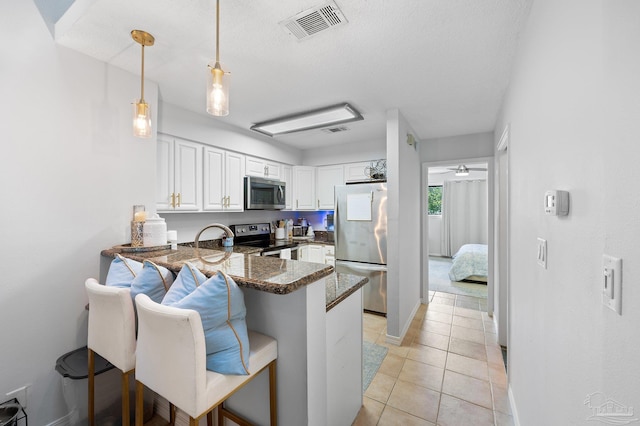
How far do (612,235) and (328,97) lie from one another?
2.38 metres

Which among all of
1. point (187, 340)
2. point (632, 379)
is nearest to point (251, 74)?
point (187, 340)

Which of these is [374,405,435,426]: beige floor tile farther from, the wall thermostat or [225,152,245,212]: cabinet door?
[225,152,245,212]: cabinet door

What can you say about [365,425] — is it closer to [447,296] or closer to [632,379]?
[632,379]

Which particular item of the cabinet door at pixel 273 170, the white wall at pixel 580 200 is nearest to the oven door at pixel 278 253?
the cabinet door at pixel 273 170

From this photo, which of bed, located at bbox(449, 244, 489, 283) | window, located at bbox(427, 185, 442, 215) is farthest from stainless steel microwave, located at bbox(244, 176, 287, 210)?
window, located at bbox(427, 185, 442, 215)

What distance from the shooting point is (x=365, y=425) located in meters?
1.80

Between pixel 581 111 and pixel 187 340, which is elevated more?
pixel 581 111

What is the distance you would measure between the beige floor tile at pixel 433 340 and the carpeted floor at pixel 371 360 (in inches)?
18.3

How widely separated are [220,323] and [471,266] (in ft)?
16.8

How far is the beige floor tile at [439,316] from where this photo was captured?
137 inches

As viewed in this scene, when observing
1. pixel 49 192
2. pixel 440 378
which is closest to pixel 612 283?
pixel 440 378

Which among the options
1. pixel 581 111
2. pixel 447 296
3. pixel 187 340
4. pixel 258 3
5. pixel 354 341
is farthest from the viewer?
pixel 447 296

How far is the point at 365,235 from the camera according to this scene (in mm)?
3482

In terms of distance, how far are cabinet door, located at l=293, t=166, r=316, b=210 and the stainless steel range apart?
2.21ft
